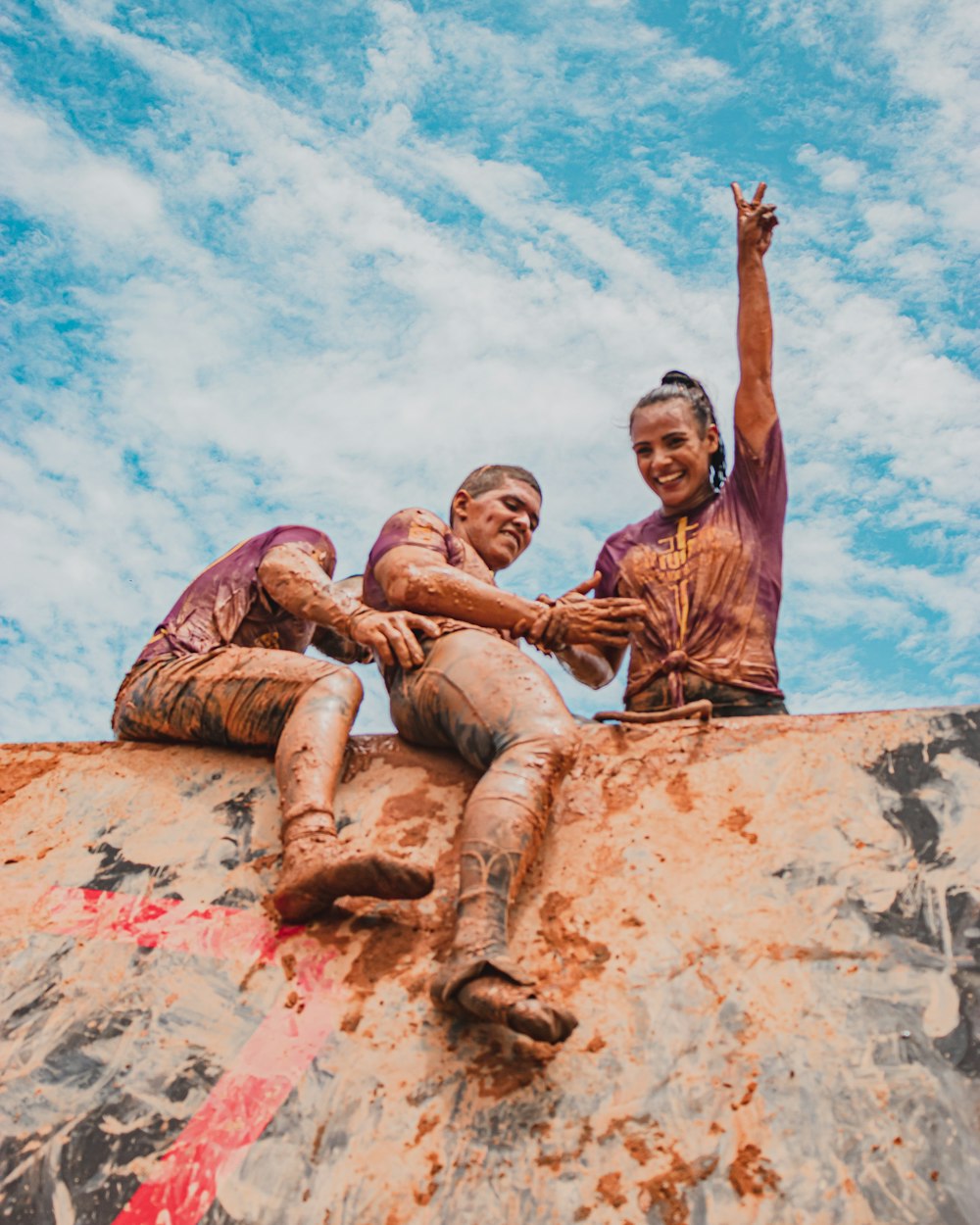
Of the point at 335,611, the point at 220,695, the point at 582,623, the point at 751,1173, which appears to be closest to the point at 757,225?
the point at 582,623

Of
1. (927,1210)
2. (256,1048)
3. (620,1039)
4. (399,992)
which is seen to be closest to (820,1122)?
(927,1210)

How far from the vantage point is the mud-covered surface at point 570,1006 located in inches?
94.9

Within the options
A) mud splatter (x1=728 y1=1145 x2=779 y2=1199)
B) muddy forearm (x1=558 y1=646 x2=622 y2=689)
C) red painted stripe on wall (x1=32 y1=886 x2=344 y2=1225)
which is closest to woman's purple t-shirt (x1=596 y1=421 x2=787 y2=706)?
muddy forearm (x1=558 y1=646 x2=622 y2=689)

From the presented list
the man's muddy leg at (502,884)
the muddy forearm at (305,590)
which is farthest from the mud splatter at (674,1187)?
the muddy forearm at (305,590)

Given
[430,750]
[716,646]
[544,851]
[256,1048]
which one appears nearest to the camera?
[256,1048]

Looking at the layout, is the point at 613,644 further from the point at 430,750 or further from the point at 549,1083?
the point at 549,1083

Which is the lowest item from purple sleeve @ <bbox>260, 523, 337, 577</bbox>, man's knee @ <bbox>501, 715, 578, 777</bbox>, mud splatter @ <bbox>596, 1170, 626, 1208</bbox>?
mud splatter @ <bbox>596, 1170, 626, 1208</bbox>

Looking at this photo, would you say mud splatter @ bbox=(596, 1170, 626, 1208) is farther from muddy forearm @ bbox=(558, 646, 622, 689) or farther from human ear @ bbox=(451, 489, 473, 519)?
human ear @ bbox=(451, 489, 473, 519)

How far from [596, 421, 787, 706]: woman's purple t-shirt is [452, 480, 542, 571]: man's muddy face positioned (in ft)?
1.44

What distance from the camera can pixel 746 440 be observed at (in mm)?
4395

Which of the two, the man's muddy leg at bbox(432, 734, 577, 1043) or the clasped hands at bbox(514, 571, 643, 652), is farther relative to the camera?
the clasped hands at bbox(514, 571, 643, 652)

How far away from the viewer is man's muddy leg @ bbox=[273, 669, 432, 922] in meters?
2.92

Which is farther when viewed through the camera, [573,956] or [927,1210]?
[573,956]

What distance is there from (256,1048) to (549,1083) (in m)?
0.76
